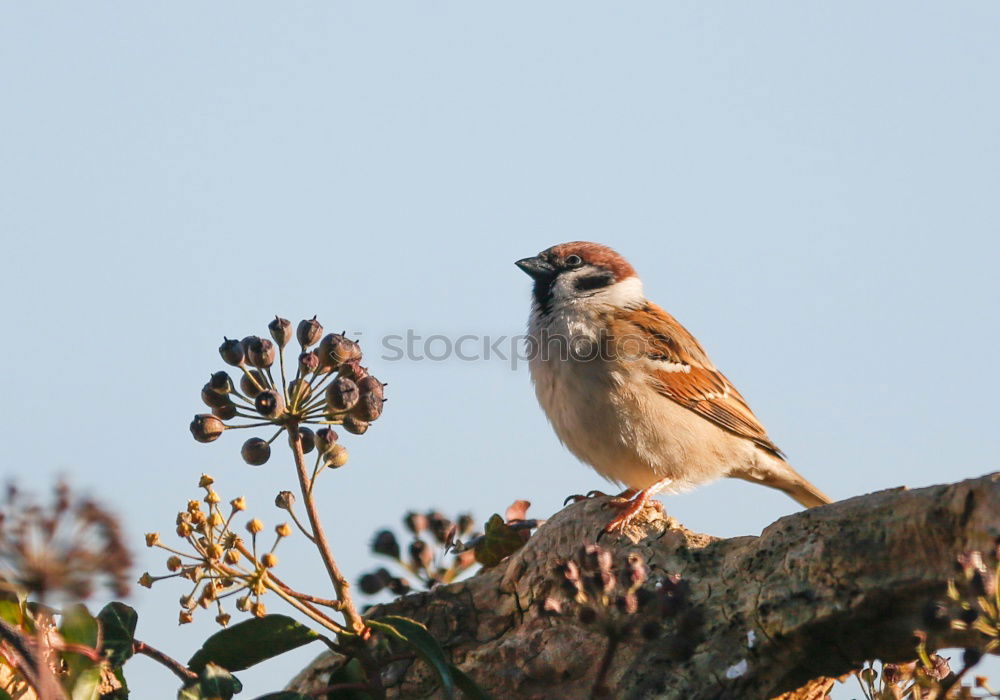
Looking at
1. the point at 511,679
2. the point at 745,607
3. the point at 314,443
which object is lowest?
the point at 511,679

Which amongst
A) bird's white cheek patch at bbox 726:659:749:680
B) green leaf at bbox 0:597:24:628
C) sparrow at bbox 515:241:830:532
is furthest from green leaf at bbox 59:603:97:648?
sparrow at bbox 515:241:830:532

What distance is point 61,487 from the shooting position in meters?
1.70

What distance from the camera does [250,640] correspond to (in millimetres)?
2576

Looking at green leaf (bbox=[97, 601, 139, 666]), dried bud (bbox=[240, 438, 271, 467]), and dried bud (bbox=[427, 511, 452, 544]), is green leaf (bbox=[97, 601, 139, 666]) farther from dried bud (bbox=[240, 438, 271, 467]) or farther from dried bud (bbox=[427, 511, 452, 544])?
dried bud (bbox=[427, 511, 452, 544])

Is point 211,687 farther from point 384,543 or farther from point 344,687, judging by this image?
point 384,543

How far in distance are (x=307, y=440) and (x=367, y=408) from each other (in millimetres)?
158

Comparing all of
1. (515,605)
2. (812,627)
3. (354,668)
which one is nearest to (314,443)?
(354,668)

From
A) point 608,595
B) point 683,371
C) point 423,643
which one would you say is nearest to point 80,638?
point 423,643

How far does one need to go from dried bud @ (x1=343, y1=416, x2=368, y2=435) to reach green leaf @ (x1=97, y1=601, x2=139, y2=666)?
62 cm

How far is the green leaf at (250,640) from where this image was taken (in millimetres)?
2566

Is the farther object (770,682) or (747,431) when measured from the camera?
(747,431)

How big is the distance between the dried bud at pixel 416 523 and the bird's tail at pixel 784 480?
258 cm

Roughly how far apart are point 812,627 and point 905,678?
27cm

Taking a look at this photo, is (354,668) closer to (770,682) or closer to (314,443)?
(314,443)
